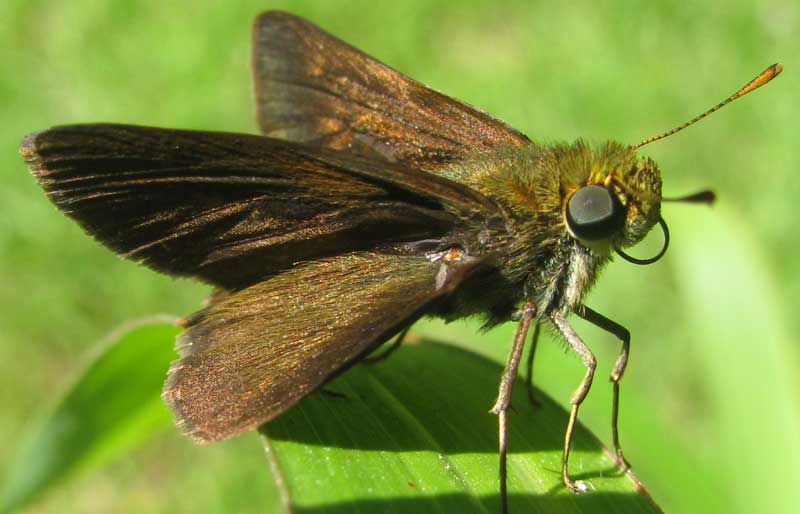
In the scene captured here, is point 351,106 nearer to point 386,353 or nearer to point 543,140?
point 386,353

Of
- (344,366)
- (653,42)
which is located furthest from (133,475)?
Result: (653,42)

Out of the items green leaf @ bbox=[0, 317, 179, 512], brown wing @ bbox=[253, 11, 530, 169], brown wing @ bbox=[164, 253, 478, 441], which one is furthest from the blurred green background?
green leaf @ bbox=[0, 317, 179, 512]

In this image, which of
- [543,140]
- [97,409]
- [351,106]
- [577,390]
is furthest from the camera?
[543,140]

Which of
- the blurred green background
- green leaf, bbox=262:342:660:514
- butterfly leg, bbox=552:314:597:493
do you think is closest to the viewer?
Result: green leaf, bbox=262:342:660:514

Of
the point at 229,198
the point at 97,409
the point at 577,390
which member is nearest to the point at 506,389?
the point at 577,390

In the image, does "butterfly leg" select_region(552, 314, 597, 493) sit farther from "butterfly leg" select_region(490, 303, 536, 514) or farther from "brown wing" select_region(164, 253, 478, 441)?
"brown wing" select_region(164, 253, 478, 441)

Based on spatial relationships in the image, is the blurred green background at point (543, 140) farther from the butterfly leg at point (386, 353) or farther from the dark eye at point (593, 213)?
the dark eye at point (593, 213)

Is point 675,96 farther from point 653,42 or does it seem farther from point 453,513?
point 453,513
